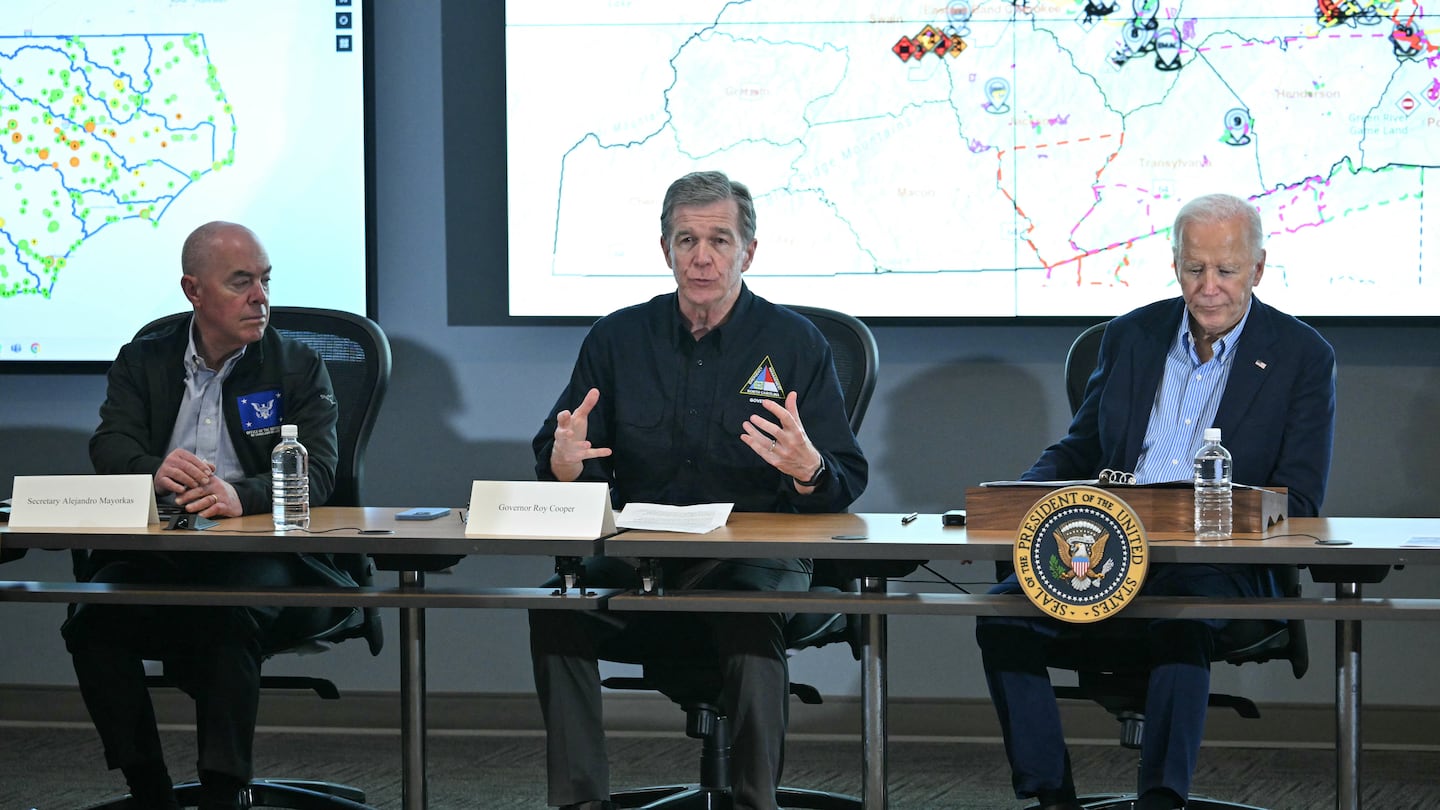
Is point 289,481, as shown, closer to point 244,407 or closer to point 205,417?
point 244,407

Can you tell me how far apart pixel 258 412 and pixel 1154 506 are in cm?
170

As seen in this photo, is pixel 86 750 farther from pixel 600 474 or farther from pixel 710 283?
pixel 710 283

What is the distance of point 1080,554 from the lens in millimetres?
2076

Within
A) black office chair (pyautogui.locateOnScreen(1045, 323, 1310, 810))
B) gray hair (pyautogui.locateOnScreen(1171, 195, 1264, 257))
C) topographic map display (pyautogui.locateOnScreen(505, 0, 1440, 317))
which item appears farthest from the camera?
topographic map display (pyautogui.locateOnScreen(505, 0, 1440, 317))

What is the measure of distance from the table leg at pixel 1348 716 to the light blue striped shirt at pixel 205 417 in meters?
2.09

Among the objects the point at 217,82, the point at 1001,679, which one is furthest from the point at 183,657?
the point at 217,82

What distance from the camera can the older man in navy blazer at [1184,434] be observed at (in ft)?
7.59

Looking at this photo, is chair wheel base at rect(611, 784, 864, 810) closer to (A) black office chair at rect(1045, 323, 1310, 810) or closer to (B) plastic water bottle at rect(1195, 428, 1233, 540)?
(A) black office chair at rect(1045, 323, 1310, 810)

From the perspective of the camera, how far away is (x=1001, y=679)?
243 cm

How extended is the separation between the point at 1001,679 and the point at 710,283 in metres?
0.95

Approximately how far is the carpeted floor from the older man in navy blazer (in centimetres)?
81

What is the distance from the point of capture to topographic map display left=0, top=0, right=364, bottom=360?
3.70 metres

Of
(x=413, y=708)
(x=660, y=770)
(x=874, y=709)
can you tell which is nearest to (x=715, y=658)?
(x=874, y=709)

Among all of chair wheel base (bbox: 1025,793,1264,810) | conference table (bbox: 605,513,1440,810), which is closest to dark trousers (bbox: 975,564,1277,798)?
conference table (bbox: 605,513,1440,810)
